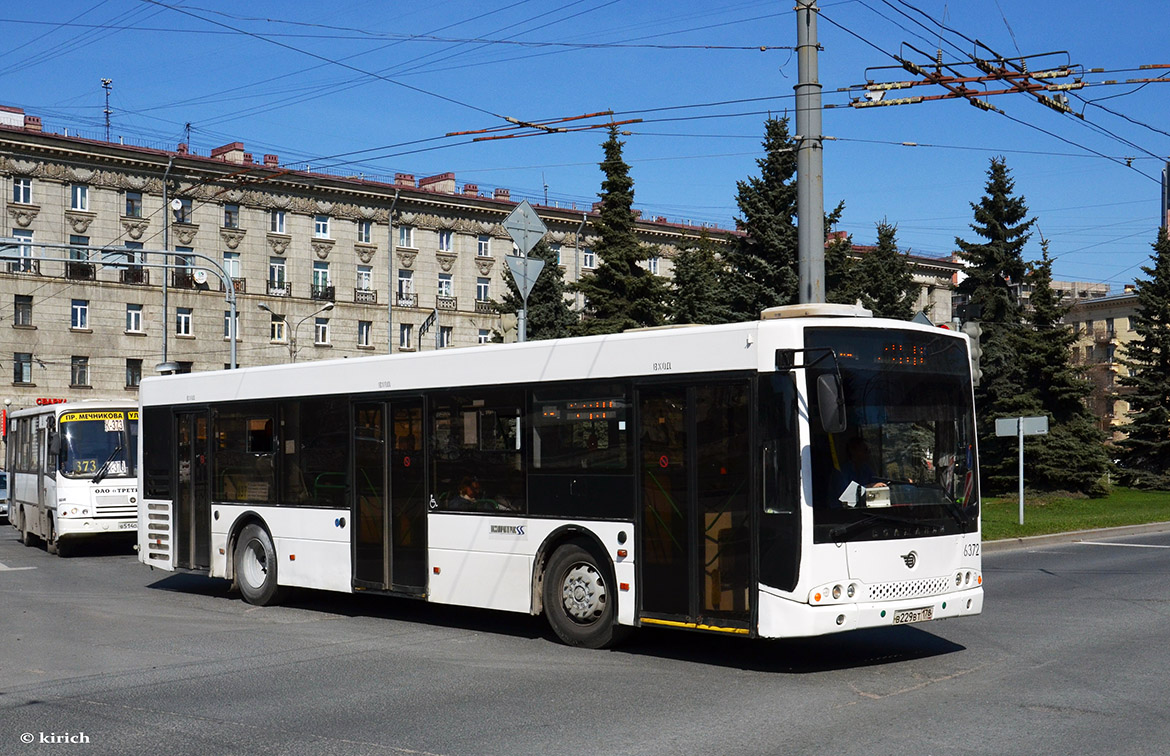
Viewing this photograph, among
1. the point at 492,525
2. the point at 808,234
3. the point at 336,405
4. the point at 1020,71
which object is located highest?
the point at 1020,71

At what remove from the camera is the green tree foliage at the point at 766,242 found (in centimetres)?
3675

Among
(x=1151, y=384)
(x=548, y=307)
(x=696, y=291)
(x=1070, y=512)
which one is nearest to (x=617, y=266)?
(x=696, y=291)

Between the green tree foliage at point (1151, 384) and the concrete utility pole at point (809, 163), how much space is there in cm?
3962

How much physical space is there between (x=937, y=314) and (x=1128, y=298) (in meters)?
19.8

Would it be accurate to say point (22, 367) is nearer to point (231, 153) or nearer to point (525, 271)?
point (231, 153)

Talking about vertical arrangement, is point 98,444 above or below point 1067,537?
above

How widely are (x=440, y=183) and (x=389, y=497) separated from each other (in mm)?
61899

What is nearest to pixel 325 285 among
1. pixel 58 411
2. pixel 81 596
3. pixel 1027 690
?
pixel 58 411

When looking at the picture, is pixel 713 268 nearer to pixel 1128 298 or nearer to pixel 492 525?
pixel 492 525

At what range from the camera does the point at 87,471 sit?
79.0 feet

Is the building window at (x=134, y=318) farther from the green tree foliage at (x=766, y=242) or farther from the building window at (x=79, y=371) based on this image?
the green tree foliage at (x=766, y=242)

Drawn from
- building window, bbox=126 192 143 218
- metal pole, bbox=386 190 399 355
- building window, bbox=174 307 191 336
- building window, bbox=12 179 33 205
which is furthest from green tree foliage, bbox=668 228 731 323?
building window, bbox=12 179 33 205

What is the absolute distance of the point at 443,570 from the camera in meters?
13.1

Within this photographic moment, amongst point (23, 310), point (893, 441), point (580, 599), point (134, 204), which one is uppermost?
point (134, 204)
